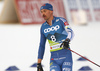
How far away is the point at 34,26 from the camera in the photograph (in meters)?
18.9

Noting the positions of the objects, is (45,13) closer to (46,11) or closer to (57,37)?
(46,11)

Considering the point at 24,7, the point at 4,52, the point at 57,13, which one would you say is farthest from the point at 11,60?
the point at 57,13

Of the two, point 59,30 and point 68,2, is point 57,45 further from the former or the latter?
point 68,2

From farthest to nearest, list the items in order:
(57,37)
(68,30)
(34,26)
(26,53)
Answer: (34,26)
(26,53)
(57,37)
(68,30)

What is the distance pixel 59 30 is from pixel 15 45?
24.6 ft

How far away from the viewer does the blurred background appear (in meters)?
10.2

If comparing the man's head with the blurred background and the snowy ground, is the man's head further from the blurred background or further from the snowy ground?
the blurred background

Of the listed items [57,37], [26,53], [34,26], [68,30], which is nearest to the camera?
[68,30]

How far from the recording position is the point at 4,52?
10094 millimetres

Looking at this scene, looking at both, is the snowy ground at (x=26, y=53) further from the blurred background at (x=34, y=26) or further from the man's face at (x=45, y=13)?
the man's face at (x=45, y=13)

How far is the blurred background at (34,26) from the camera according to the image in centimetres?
1020

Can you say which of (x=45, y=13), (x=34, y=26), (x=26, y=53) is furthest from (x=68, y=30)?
(x=34, y=26)

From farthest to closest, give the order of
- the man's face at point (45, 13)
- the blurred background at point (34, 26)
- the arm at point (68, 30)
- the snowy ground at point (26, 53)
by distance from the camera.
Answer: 1. the blurred background at point (34, 26)
2. the snowy ground at point (26, 53)
3. the man's face at point (45, 13)
4. the arm at point (68, 30)

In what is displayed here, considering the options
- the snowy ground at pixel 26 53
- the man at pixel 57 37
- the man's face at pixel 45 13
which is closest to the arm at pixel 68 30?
the man at pixel 57 37
